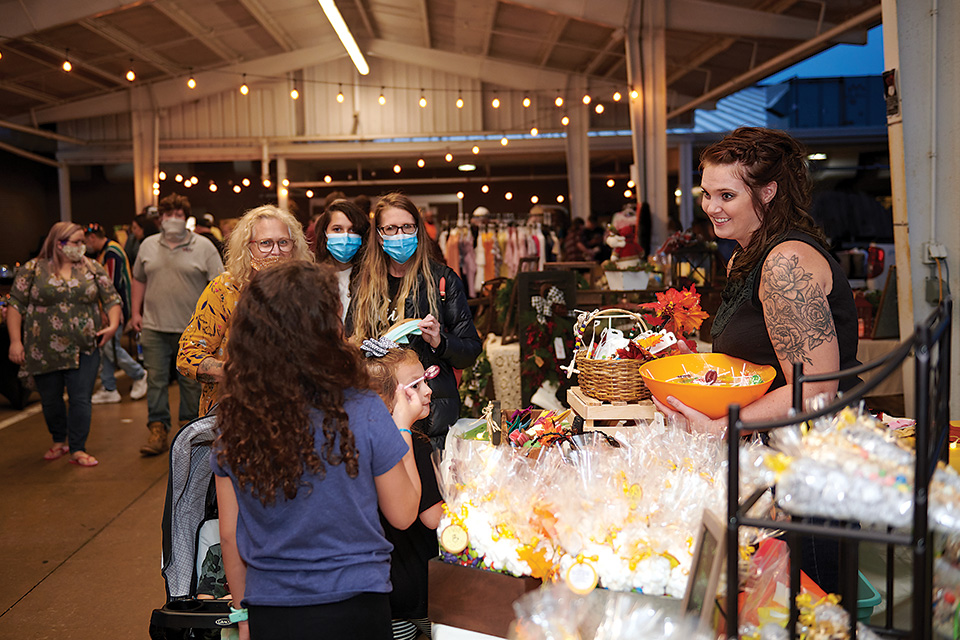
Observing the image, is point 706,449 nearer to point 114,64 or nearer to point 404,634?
point 404,634

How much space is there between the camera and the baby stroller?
1.96 meters

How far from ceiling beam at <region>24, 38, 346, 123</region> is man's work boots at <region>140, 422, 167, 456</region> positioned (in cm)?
1088

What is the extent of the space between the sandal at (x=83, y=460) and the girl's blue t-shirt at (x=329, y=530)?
4.01 meters

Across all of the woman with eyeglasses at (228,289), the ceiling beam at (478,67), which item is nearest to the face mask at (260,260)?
the woman with eyeglasses at (228,289)

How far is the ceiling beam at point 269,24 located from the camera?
11.5 metres

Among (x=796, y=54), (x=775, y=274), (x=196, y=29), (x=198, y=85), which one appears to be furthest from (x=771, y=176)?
(x=198, y=85)

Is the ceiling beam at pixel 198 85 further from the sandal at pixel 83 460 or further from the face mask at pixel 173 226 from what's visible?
the sandal at pixel 83 460

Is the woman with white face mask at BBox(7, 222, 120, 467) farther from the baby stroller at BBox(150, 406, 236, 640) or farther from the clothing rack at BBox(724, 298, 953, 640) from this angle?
the clothing rack at BBox(724, 298, 953, 640)

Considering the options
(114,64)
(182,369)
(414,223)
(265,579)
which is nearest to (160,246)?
(182,369)

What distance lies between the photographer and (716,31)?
9.07 metres

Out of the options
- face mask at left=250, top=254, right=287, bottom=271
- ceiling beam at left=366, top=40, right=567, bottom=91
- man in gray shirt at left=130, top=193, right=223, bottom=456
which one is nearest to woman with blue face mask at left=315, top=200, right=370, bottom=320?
face mask at left=250, top=254, right=287, bottom=271

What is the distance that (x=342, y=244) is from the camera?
314 centimetres

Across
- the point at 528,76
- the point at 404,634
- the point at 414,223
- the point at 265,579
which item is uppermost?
the point at 528,76

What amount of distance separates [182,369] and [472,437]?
123 cm
